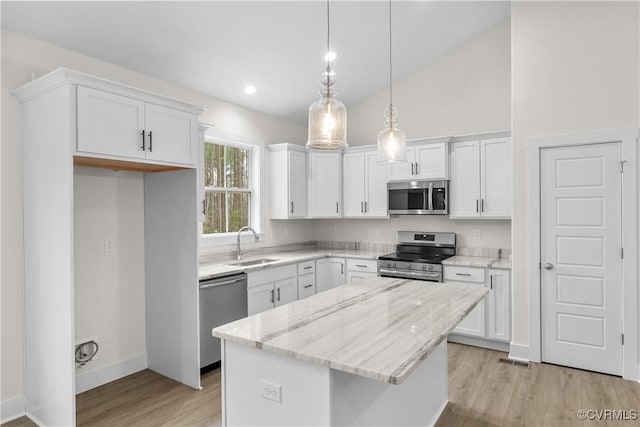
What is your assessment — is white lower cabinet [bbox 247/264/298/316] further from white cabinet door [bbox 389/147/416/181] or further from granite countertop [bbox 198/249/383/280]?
white cabinet door [bbox 389/147/416/181]

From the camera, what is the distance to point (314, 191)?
5230 mm

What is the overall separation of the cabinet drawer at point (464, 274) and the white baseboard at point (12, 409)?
12.7ft

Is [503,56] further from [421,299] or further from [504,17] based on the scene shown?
[421,299]

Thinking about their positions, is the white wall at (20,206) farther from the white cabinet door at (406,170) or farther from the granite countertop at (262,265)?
the white cabinet door at (406,170)

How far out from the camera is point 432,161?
4586mm

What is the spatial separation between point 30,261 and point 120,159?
983 millimetres

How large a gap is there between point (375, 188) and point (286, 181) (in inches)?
46.3

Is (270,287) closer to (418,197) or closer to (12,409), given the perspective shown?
(418,197)

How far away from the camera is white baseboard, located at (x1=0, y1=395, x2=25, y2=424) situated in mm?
2650

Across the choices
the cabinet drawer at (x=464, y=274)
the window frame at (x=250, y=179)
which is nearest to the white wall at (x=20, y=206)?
the window frame at (x=250, y=179)

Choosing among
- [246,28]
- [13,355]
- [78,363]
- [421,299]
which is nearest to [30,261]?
[13,355]

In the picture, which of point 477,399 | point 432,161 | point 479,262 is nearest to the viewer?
point 477,399

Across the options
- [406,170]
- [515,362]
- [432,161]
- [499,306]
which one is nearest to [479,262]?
[499,306]

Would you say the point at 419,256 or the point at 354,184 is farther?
the point at 354,184
